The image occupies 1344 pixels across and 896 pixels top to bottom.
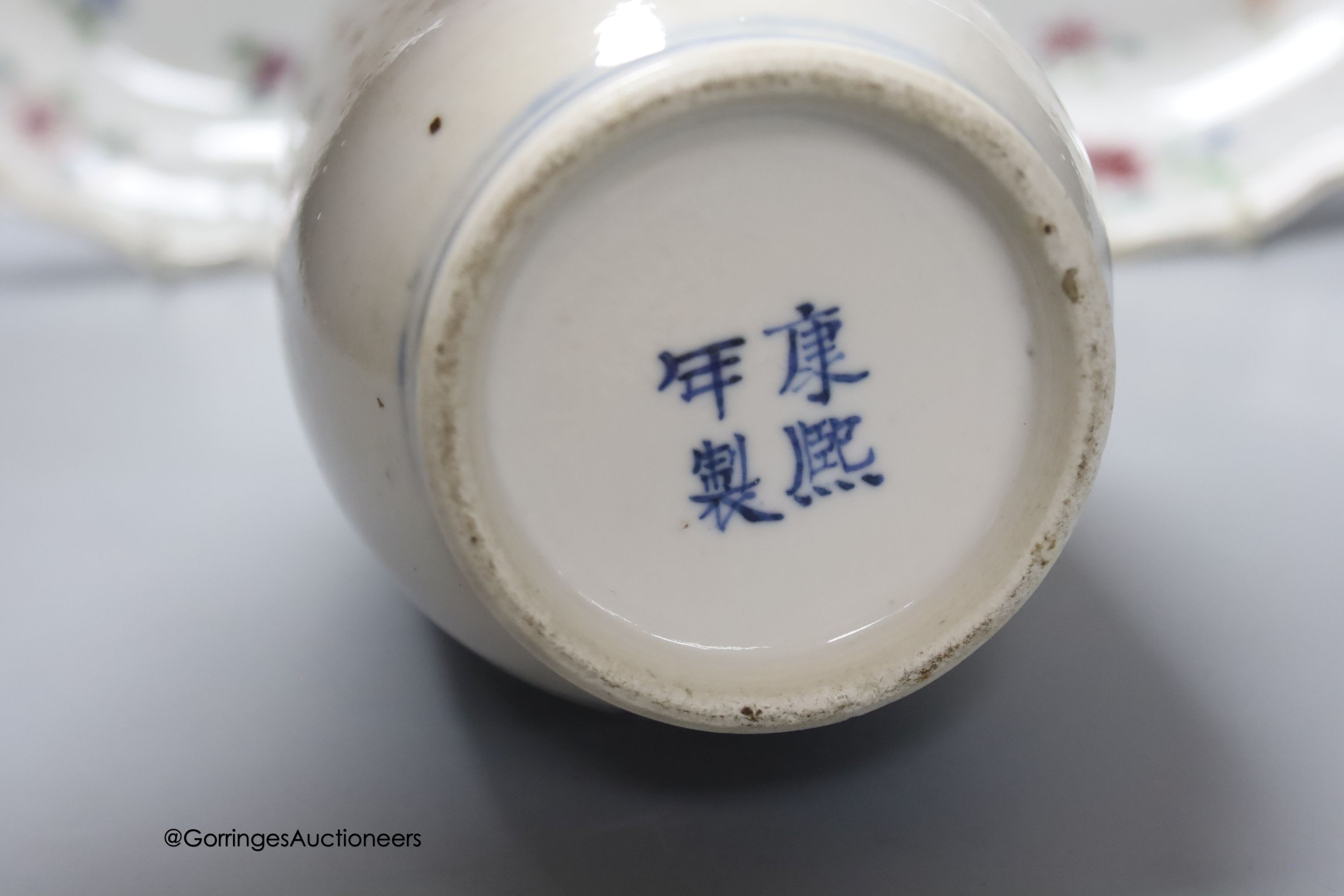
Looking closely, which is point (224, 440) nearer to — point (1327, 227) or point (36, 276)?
point (36, 276)

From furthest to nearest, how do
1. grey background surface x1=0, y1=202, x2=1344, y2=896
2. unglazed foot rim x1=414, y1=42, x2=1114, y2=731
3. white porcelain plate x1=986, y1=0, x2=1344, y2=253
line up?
white porcelain plate x1=986, y1=0, x2=1344, y2=253, grey background surface x1=0, y1=202, x2=1344, y2=896, unglazed foot rim x1=414, y1=42, x2=1114, y2=731

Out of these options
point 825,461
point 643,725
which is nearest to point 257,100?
point 643,725

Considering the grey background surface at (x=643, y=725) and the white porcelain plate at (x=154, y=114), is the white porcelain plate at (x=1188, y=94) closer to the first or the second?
the grey background surface at (x=643, y=725)

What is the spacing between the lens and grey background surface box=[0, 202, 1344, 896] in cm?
79

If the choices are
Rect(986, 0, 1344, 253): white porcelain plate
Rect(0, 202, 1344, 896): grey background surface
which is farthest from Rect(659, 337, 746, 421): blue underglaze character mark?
Rect(986, 0, 1344, 253): white porcelain plate

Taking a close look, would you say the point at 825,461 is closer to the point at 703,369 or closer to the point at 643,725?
the point at 703,369

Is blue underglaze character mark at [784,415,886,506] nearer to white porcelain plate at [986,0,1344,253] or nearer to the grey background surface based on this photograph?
the grey background surface

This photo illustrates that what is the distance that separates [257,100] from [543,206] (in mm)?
1409

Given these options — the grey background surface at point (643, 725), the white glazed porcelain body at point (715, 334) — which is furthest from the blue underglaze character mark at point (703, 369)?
the grey background surface at point (643, 725)

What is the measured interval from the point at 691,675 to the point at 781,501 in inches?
4.4

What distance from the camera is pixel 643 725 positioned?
898 millimetres

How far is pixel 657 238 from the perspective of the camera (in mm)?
667

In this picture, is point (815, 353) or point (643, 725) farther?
point (643, 725)

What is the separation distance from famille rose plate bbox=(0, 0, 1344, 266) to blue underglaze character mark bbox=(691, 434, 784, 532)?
3.90 feet
